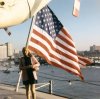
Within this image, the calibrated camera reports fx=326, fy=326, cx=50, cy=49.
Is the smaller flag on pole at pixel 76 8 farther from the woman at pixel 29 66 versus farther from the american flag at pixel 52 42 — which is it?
the american flag at pixel 52 42

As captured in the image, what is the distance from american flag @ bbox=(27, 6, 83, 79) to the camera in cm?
846

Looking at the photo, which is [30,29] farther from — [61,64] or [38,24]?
[61,64]

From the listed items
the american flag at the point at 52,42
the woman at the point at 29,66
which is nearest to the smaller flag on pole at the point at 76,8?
the woman at the point at 29,66

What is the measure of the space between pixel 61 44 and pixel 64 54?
0.32 metres

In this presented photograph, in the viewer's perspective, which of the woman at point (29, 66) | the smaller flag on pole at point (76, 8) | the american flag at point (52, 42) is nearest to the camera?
the smaller flag on pole at point (76, 8)

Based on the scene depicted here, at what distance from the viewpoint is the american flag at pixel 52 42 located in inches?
333

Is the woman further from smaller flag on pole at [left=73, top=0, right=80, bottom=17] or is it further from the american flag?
smaller flag on pole at [left=73, top=0, right=80, bottom=17]

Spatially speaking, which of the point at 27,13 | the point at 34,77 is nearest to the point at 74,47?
the point at 34,77

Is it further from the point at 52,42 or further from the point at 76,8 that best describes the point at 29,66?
the point at 76,8

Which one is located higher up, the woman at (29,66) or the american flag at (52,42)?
the american flag at (52,42)

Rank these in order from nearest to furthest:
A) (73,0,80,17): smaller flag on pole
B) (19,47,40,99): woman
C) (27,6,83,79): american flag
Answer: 1. (73,0,80,17): smaller flag on pole
2. (19,47,40,99): woman
3. (27,6,83,79): american flag

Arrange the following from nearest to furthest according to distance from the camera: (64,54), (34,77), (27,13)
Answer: (27,13), (34,77), (64,54)

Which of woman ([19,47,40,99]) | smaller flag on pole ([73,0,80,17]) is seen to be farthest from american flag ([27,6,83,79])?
smaller flag on pole ([73,0,80,17])

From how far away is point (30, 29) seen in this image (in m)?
8.41
